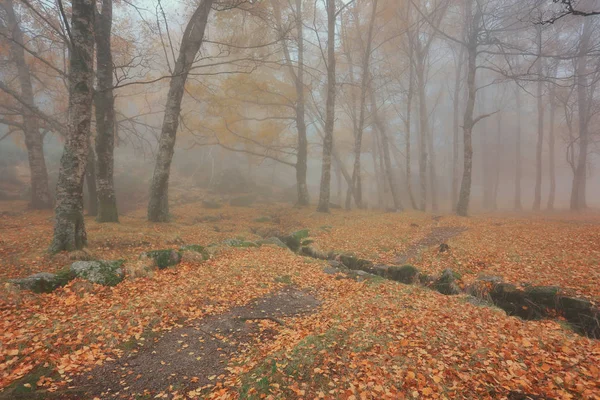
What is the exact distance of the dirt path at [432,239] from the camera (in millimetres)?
10227

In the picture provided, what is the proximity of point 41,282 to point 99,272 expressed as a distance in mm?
988

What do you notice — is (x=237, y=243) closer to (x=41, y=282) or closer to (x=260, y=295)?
(x=260, y=295)

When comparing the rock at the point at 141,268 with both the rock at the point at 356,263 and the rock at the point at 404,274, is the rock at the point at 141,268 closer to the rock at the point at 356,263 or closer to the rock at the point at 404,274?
the rock at the point at 356,263

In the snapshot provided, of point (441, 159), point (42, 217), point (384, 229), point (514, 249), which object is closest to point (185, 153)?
point (42, 217)

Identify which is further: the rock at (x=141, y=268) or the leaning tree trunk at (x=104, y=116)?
the leaning tree trunk at (x=104, y=116)

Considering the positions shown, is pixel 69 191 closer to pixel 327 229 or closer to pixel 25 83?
pixel 327 229

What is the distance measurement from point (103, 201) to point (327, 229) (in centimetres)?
932

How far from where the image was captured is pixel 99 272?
21.9 feet

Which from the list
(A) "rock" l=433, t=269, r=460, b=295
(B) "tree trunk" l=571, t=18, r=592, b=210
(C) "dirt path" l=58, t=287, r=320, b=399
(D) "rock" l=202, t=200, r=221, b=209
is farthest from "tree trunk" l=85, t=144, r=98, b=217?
(B) "tree trunk" l=571, t=18, r=592, b=210

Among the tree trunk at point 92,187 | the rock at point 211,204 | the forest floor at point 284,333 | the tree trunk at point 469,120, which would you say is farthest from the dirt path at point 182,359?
the rock at point 211,204

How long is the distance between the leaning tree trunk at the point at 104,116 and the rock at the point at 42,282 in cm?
559

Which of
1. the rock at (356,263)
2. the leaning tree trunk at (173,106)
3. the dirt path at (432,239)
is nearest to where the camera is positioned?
the rock at (356,263)

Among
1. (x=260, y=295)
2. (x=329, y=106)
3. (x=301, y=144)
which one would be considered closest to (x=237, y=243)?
(x=260, y=295)

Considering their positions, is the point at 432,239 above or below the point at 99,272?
below
